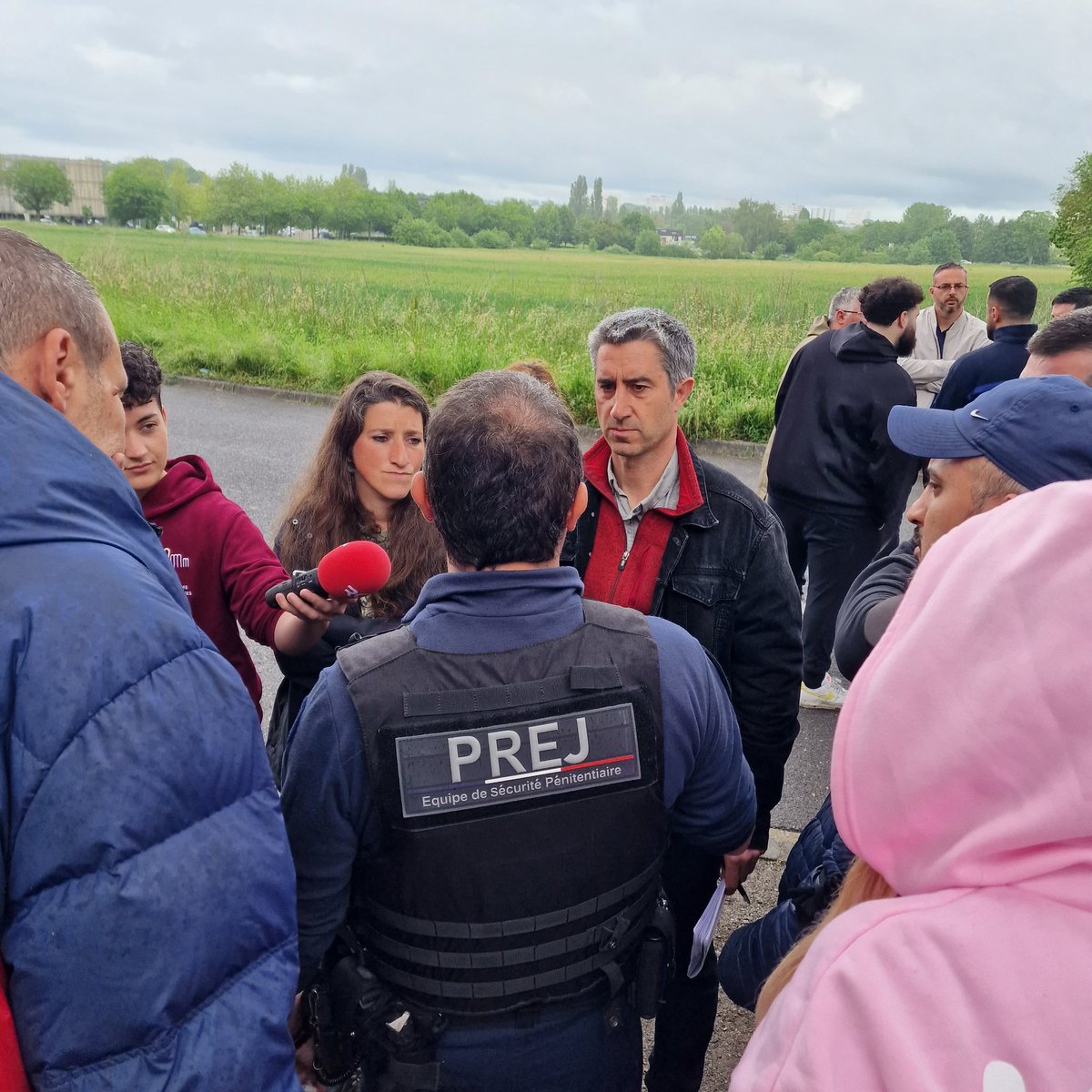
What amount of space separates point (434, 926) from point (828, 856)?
2.19 ft

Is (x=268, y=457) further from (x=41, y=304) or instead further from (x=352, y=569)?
(x=41, y=304)

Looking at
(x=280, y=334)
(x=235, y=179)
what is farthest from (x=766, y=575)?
(x=235, y=179)

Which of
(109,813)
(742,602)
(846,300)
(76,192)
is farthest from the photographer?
(76,192)

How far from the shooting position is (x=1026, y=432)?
1698 millimetres

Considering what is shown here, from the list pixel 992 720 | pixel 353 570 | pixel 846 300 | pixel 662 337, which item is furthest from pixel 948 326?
pixel 992 720

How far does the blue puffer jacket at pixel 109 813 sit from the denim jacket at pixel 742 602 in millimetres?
1439

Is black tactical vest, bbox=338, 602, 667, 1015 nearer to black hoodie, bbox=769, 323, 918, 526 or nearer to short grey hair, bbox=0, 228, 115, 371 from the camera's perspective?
short grey hair, bbox=0, 228, 115, 371

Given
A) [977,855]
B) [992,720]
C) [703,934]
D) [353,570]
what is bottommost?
[703,934]

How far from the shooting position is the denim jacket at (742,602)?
87.4 inches

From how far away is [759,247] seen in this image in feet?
190

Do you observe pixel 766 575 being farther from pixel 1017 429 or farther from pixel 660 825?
pixel 660 825

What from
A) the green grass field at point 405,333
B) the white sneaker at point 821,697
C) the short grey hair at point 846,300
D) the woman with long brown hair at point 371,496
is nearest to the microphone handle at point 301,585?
the woman with long brown hair at point 371,496

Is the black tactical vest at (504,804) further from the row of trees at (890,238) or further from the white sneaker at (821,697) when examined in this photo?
the row of trees at (890,238)

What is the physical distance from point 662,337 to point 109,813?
2.11 m
